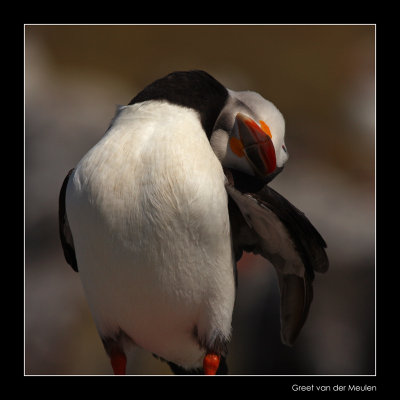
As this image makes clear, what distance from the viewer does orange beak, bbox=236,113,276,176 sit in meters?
3.54

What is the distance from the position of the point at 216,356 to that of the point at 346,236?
167 inches

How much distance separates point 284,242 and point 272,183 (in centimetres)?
454

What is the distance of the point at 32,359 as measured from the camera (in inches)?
293

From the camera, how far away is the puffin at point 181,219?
3.15 m

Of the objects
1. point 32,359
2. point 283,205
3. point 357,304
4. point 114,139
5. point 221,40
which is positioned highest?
point 221,40

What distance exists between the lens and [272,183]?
27.1ft

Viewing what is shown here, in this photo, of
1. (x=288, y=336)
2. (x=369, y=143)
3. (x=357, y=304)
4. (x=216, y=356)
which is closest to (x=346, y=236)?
(x=357, y=304)

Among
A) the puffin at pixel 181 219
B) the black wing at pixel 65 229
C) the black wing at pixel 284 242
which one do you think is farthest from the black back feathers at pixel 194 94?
the black wing at pixel 65 229

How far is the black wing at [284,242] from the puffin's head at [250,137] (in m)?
0.15

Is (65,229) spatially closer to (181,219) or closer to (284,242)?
(181,219)

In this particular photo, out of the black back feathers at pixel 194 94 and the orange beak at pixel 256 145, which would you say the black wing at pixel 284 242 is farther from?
the black back feathers at pixel 194 94

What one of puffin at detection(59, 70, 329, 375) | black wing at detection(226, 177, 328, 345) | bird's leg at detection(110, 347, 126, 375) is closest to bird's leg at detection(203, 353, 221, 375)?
puffin at detection(59, 70, 329, 375)

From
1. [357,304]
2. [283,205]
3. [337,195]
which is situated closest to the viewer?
[283,205]

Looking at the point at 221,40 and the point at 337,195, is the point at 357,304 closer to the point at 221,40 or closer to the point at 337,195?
the point at 337,195
